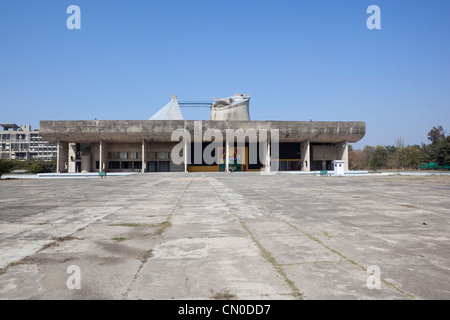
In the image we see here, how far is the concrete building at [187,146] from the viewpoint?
47000mm

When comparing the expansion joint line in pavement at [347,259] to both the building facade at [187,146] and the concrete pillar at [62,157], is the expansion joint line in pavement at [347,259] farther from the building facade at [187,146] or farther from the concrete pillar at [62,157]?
the concrete pillar at [62,157]

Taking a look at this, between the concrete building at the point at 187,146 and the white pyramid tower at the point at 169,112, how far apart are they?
2159 centimetres

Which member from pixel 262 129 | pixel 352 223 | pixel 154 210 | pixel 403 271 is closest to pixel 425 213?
pixel 352 223

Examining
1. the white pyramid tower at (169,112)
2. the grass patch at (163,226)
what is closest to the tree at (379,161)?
the white pyramid tower at (169,112)

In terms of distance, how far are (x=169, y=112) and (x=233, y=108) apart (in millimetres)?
18321

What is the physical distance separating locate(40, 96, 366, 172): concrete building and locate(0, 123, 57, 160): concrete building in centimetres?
8229

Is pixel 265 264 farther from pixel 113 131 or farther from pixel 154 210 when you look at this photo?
pixel 113 131

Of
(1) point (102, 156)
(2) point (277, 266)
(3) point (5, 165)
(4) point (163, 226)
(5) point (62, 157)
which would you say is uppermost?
(1) point (102, 156)

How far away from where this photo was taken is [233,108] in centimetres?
6762

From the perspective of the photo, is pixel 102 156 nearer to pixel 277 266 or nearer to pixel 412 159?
pixel 277 266

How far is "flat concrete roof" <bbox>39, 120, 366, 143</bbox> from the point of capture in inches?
1838

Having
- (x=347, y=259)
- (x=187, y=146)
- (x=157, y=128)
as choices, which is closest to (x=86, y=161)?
(x=157, y=128)

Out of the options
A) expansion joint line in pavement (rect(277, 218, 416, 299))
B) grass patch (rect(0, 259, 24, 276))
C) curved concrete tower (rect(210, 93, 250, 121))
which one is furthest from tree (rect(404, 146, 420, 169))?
grass patch (rect(0, 259, 24, 276))
